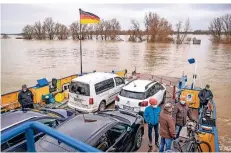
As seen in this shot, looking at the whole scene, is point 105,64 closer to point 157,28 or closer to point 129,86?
point 129,86

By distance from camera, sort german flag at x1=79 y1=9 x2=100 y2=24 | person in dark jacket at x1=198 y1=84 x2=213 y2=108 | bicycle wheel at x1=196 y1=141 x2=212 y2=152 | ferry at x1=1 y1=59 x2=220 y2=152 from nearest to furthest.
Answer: bicycle wheel at x1=196 y1=141 x2=212 y2=152 → ferry at x1=1 y1=59 x2=220 y2=152 → person in dark jacket at x1=198 y1=84 x2=213 y2=108 → german flag at x1=79 y1=9 x2=100 y2=24

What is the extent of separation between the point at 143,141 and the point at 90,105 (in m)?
2.65

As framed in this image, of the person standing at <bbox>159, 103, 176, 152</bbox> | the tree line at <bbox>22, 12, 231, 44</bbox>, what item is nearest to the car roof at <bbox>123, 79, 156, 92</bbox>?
the person standing at <bbox>159, 103, 176, 152</bbox>

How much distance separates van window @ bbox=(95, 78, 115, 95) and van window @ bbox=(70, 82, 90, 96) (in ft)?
1.26

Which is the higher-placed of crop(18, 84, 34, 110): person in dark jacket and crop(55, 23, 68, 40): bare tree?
crop(55, 23, 68, 40): bare tree

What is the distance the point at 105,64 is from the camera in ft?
82.3

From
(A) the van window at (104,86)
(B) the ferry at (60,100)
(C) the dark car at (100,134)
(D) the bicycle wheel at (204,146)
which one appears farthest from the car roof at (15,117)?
(D) the bicycle wheel at (204,146)

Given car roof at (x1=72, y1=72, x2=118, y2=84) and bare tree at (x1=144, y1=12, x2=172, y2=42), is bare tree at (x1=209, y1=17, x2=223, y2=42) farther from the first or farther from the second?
car roof at (x1=72, y1=72, x2=118, y2=84)

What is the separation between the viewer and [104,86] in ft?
28.1

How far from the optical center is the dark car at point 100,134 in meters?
3.83

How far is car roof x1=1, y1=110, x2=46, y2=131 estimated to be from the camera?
14.6 feet

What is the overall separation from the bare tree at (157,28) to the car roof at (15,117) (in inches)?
2411

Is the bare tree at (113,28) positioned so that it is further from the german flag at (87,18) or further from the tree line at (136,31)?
the german flag at (87,18)

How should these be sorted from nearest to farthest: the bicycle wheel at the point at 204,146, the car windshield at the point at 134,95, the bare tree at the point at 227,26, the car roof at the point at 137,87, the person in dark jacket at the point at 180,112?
the bicycle wheel at the point at 204,146 < the person in dark jacket at the point at 180,112 < the car windshield at the point at 134,95 < the car roof at the point at 137,87 < the bare tree at the point at 227,26
